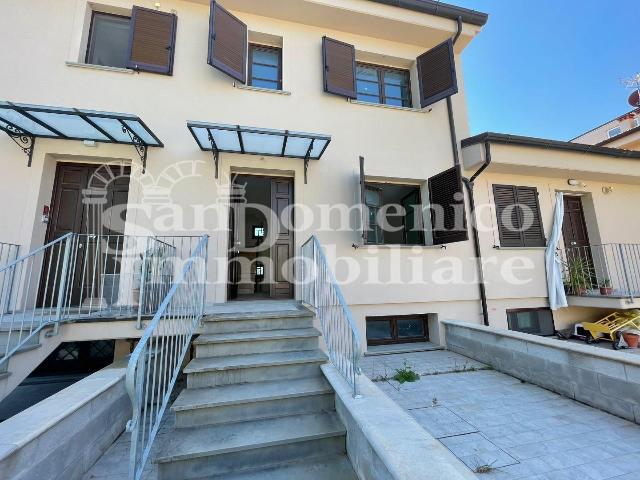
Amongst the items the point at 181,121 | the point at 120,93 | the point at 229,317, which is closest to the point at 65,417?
the point at 229,317

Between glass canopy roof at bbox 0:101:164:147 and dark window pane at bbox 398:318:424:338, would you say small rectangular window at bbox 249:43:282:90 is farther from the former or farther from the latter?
dark window pane at bbox 398:318:424:338

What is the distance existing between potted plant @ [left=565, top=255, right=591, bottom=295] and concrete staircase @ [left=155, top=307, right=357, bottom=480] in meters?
5.81

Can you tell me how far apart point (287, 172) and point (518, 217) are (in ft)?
16.7

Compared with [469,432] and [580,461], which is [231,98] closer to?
[469,432]

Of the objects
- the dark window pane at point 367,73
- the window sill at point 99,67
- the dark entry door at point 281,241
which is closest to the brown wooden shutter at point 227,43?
the window sill at point 99,67

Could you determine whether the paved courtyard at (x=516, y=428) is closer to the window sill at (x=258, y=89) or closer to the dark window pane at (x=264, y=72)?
the window sill at (x=258, y=89)

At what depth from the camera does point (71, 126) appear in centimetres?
405

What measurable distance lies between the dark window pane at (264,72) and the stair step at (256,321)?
4.69 m

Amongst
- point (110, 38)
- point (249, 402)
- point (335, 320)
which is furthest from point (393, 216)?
point (110, 38)

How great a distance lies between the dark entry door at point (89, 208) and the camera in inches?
177

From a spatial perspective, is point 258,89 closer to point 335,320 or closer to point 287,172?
point 287,172

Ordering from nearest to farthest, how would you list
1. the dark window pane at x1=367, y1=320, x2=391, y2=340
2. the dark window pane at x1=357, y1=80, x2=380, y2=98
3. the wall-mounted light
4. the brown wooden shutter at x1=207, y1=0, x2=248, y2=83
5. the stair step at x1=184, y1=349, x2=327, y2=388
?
the stair step at x1=184, y1=349, x2=327, y2=388
the brown wooden shutter at x1=207, y1=0, x2=248, y2=83
the dark window pane at x1=367, y1=320, x2=391, y2=340
the dark window pane at x1=357, y1=80, x2=380, y2=98
the wall-mounted light

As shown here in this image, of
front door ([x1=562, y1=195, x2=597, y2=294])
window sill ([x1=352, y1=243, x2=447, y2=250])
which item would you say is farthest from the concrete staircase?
front door ([x1=562, y1=195, x2=597, y2=294])

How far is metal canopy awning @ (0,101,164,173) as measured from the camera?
3.62m
